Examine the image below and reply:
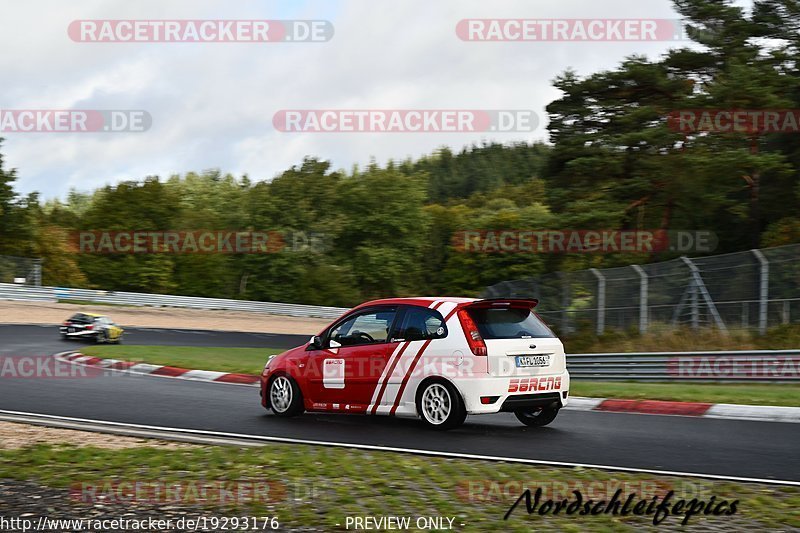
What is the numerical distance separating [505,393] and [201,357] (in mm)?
17251

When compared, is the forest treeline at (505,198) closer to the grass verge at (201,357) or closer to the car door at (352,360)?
the grass verge at (201,357)

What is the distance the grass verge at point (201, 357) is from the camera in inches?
786

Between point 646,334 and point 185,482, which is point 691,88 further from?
point 185,482

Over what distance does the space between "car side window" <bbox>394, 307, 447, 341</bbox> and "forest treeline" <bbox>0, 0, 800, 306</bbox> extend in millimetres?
25427

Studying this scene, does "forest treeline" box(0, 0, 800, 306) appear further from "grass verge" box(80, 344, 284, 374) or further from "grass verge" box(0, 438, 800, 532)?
"grass verge" box(0, 438, 800, 532)

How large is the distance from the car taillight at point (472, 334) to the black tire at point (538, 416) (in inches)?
46.7

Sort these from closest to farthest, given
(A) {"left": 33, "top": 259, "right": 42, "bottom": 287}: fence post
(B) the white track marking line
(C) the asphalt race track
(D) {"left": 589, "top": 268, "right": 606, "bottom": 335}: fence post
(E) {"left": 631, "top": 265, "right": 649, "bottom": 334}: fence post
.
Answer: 1. (B) the white track marking line
2. (C) the asphalt race track
3. (E) {"left": 631, "top": 265, "right": 649, "bottom": 334}: fence post
4. (D) {"left": 589, "top": 268, "right": 606, "bottom": 335}: fence post
5. (A) {"left": 33, "top": 259, "right": 42, "bottom": 287}: fence post

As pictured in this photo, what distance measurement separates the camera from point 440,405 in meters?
10.3

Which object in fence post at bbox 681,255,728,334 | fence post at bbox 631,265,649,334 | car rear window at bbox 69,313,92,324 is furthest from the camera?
car rear window at bbox 69,313,92,324

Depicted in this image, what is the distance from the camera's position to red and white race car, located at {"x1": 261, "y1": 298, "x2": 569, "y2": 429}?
398 inches

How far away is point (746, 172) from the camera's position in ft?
116

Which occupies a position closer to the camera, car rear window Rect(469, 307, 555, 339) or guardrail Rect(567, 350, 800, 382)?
car rear window Rect(469, 307, 555, 339)

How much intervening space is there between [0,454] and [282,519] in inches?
154

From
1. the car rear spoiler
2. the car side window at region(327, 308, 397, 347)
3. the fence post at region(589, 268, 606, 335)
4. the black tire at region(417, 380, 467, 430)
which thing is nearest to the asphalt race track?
the black tire at region(417, 380, 467, 430)
